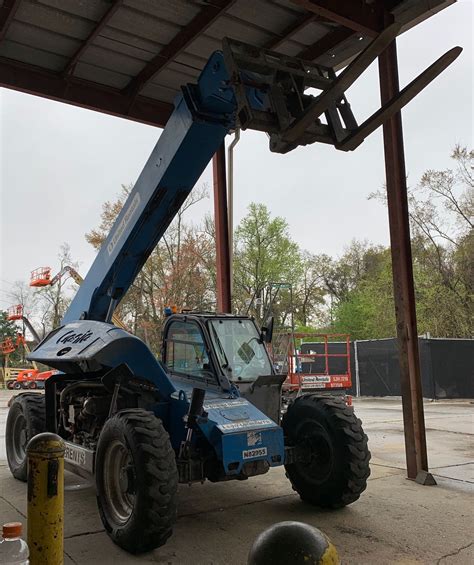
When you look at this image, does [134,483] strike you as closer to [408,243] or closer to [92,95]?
[408,243]

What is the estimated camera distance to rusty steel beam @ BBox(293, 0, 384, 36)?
6.27m

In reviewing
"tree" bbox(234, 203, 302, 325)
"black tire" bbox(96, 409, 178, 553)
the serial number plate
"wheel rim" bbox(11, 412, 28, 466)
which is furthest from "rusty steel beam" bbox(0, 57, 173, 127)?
"tree" bbox(234, 203, 302, 325)

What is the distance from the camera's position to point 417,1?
7.05 meters

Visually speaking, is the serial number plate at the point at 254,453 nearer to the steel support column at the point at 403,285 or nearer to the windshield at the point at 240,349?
the windshield at the point at 240,349

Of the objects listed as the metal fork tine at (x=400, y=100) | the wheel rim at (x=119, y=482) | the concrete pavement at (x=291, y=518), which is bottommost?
the concrete pavement at (x=291, y=518)

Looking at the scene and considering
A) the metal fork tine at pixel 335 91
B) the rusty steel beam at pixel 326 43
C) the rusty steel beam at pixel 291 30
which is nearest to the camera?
the metal fork tine at pixel 335 91

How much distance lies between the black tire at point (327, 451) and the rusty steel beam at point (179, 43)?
5331 millimetres

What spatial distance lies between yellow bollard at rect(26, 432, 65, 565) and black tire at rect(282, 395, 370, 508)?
3.15 meters

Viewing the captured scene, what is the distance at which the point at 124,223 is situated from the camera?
6.42 metres

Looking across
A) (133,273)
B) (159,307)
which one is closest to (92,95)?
(133,273)

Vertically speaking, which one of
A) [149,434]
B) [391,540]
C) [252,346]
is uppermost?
[252,346]

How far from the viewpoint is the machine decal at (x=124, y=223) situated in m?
6.26

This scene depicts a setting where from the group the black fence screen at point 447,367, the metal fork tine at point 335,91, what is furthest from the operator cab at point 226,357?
the black fence screen at point 447,367

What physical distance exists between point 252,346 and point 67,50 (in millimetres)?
5678
